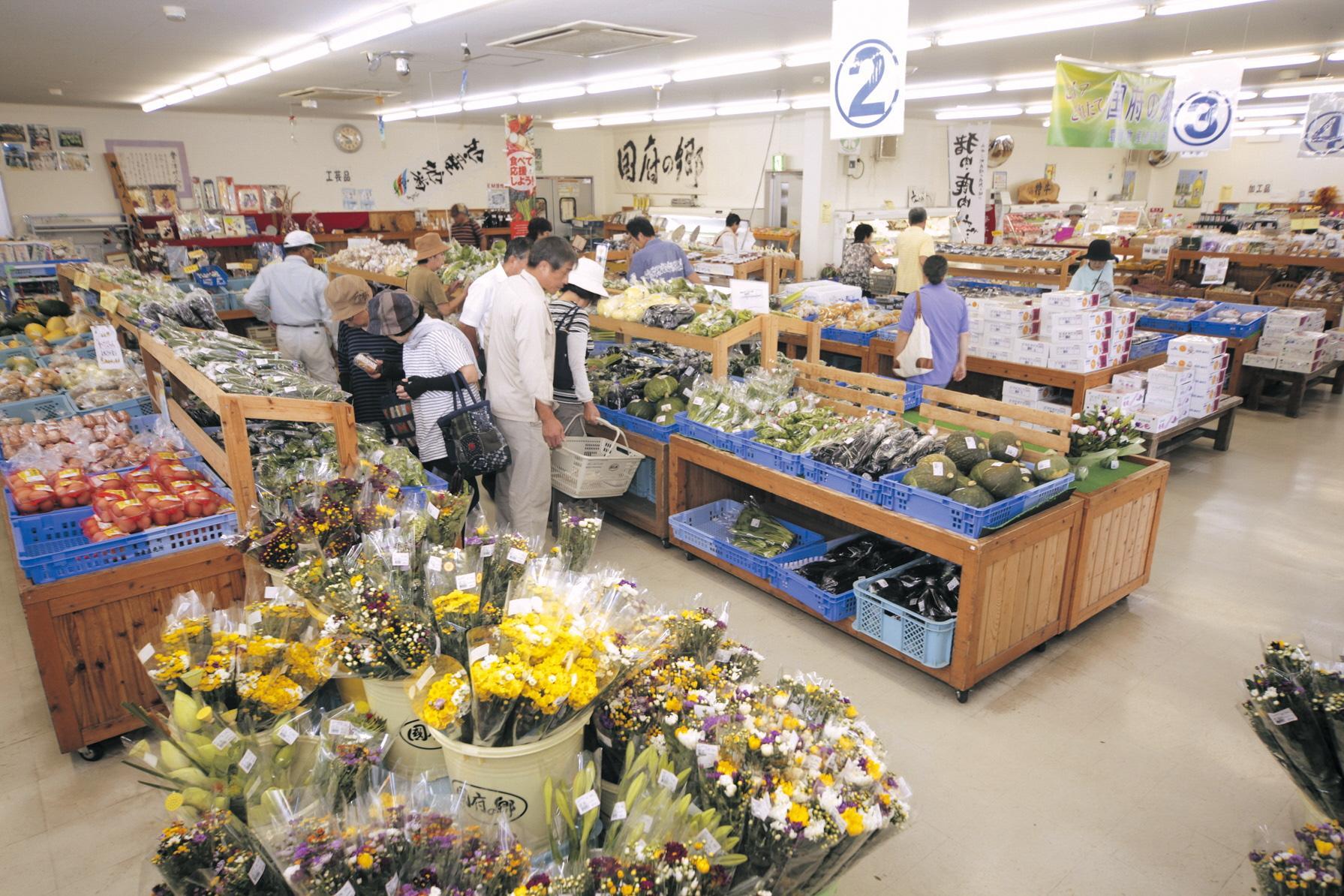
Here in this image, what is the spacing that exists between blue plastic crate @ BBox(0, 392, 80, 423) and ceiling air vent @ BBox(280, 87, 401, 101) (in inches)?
202

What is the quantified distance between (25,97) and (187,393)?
835 centimetres

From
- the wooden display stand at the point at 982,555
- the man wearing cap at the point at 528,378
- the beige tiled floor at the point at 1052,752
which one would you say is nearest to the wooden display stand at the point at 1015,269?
the beige tiled floor at the point at 1052,752

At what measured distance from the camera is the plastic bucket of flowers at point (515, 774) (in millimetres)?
1836

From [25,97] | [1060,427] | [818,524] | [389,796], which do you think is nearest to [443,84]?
[25,97]

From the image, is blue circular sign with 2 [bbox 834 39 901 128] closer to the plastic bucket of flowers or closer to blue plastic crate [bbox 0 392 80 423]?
the plastic bucket of flowers

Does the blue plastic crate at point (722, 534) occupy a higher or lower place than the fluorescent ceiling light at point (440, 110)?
lower

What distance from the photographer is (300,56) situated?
7500 mm

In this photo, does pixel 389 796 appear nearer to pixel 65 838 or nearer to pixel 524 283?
pixel 65 838

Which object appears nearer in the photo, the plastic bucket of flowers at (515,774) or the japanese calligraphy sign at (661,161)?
the plastic bucket of flowers at (515,774)

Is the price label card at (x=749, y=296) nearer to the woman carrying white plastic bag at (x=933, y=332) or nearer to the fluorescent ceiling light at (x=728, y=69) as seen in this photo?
the woman carrying white plastic bag at (x=933, y=332)

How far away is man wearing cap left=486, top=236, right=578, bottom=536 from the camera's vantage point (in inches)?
163

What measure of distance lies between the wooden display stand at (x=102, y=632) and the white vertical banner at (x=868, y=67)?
3.95 metres

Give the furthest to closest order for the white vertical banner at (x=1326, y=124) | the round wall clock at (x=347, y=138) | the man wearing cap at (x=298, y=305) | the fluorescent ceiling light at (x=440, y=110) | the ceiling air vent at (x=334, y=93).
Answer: the round wall clock at (x=347, y=138) → the fluorescent ceiling light at (x=440, y=110) → the ceiling air vent at (x=334, y=93) → the white vertical banner at (x=1326, y=124) → the man wearing cap at (x=298, y=305)

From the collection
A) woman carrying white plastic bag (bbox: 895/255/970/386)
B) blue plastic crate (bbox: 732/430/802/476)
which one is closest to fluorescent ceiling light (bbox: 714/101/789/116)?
woman carrying white plastic bag (bbox: 895/255/970/386)
